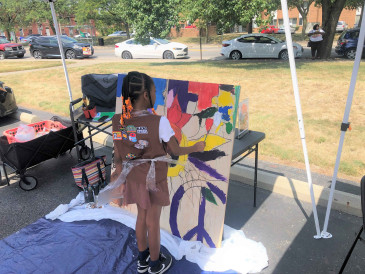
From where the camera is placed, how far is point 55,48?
1936 cm

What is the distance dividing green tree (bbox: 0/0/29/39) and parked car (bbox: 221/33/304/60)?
1319 inches

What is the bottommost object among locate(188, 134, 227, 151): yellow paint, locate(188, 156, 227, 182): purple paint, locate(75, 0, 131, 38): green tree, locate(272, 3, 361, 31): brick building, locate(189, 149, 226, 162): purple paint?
locate(188, 156, 227, 182): purple paint

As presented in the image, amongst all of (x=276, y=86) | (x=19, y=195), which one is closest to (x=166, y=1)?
(x=276, y=86)

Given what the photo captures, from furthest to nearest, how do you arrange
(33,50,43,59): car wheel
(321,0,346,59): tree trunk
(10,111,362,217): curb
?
(33,50,43,59): car wheel < (321,0,346,59): tree trunk < (10,111,362,217): curb

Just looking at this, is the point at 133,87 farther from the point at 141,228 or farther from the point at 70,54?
the point at 70,54

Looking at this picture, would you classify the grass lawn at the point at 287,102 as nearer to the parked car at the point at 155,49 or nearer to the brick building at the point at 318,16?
the parked car at the point at 155,49

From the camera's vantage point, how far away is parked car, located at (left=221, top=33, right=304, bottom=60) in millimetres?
15409

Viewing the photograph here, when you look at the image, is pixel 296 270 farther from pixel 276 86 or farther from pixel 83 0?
pixel 83 0

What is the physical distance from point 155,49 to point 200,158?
16854 mm

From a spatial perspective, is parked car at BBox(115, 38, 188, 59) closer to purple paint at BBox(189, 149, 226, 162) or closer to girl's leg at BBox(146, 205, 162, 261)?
purple paint at BBox(189, 149, 226, 162)

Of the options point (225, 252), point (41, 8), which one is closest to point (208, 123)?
point (225, 252)

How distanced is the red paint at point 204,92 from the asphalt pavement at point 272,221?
138 cm

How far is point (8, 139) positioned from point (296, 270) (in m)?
4.12

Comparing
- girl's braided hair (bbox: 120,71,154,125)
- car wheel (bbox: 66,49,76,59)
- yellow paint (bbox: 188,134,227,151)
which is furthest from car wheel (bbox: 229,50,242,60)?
girl's braided hair (bbox: 120,71,154,125)
